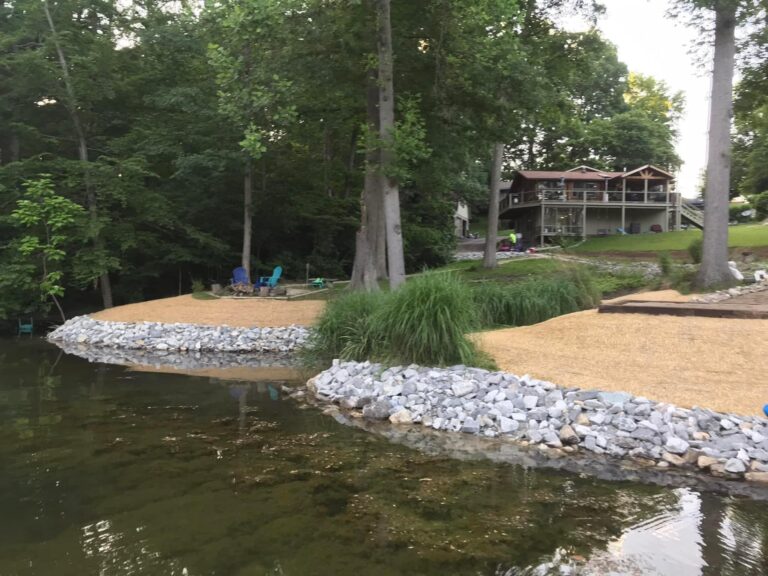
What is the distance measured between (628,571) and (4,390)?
32.6ft

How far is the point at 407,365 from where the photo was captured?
8.58 metres

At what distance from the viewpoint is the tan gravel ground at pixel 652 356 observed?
6910 millimetres

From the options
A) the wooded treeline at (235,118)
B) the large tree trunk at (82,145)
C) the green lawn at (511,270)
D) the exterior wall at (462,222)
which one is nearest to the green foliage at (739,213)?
the exterior wall at (462,222)

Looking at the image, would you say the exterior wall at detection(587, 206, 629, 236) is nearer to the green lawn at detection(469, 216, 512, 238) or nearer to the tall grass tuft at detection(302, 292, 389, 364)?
the green lawn at detection(469, 216, 512, 238)

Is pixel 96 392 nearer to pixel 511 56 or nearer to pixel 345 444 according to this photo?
pixel 345 444

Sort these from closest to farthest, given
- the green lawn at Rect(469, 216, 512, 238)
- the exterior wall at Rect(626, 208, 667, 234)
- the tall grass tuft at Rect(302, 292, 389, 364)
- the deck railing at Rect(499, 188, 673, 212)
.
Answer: the tall grass tuft at Rect(302, 292, 389, 364), the deck railing at Rect(499, 188, 673, 212), the exterior wall at Rect(626, 208, 667, 234), the green lawn at Rect(469, 216, 512, 238)

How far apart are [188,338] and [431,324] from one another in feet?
26.9

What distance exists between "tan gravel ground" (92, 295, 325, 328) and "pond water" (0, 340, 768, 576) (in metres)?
8.07

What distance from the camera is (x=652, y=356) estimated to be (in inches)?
321

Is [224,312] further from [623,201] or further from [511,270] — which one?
[623,201]

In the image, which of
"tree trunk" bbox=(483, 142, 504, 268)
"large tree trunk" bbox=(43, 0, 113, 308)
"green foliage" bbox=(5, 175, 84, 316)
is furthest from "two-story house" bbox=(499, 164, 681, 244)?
"green foliage" bbox=(5, 175, 84, 316)

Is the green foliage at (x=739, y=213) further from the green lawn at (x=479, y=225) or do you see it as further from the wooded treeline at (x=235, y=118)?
the wooded treeline at (x=235, y=118)

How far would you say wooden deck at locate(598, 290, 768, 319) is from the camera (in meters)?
8.95

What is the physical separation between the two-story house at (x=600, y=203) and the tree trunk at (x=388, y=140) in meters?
25.9
